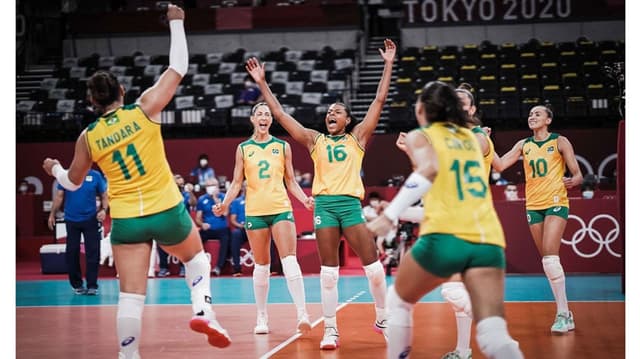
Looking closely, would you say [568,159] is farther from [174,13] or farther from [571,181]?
[174,13]

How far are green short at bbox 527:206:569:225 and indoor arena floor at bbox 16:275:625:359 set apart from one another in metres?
1.10

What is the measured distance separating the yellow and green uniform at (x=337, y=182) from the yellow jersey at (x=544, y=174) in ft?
6.97

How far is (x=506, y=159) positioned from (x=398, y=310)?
3.80m

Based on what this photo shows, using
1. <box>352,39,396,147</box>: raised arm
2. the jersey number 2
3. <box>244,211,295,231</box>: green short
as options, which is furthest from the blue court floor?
the jersey number 2

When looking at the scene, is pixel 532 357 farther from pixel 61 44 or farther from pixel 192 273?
pixel 61 44

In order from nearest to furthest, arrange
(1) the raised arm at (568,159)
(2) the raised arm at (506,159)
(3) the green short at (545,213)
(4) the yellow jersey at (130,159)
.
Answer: (4) the yellow jersey at (130,159) < (2) the raised arm at (506,159) < (3) the green short at (545,213) < (1) the raised arm at (568,159)

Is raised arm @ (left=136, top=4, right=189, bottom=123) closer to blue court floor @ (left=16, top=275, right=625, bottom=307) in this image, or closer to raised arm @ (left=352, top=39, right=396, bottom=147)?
raised arm @ (left=352, top=39, right=396, bottom=147)

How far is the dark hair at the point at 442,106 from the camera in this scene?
186 inches

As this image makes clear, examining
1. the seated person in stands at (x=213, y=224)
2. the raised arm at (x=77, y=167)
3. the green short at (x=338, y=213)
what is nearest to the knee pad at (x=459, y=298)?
the green short at (x=338, y=213)

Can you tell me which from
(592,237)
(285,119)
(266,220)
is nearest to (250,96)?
(592,237)

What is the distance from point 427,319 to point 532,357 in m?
2.46

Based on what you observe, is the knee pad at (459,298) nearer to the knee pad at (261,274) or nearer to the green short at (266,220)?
the green short at (266,220)

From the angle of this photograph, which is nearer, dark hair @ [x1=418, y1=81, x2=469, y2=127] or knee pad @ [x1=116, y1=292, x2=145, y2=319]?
dark hair @ [x1=418, y1=81, x2=469, y2=127]

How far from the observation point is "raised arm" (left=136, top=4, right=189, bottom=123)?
17.8 ft
